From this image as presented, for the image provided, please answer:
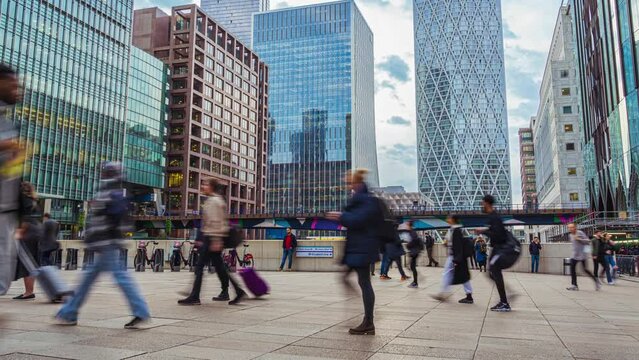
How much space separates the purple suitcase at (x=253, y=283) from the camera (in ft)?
29.2

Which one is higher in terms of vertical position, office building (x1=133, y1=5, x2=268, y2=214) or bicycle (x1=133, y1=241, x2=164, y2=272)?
office building (x1=133, y1=5, x2=268, y2=214)

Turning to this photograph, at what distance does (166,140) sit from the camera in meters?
88.2

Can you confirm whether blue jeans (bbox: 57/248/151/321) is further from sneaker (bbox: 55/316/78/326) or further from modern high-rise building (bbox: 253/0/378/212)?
modern high-rise building (bbox: 253/0/378/212)

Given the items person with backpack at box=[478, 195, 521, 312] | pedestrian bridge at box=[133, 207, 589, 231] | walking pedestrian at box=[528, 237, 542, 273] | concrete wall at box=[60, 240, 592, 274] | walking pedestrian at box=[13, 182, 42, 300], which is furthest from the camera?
pedestrian bridge at box=[133, 207, 589, 231]

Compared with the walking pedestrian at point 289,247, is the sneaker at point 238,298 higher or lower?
lower

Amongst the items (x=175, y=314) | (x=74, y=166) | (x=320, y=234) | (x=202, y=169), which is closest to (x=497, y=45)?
(x=320, y=234)

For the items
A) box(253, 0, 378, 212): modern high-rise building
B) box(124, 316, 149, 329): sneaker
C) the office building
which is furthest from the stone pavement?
box(253, 0, 378, 212): modern high-rise building

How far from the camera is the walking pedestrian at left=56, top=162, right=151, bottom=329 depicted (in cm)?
548

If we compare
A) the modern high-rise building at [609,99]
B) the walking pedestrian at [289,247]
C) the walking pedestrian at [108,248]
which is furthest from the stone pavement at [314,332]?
the modern high-rise building at [609,99]

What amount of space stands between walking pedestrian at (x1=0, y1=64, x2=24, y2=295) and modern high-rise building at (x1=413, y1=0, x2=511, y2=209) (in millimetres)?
170784

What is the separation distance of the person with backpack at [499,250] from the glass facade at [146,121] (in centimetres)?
7411

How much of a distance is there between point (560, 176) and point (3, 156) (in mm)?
Result: 84769

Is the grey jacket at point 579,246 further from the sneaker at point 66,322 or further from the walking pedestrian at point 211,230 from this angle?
→ the sneaker at point 66,322

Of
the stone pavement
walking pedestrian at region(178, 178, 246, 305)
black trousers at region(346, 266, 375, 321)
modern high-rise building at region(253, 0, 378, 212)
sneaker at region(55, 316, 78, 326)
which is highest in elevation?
modern high-rise building at region(253, 0, 378, 212)
